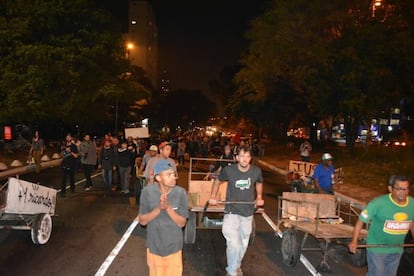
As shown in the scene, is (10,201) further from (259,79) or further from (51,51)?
(259,79)

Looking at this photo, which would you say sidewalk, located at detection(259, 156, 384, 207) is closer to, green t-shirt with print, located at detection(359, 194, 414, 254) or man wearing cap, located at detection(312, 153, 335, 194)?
man wearing cap, located at detection(312, 153, 335, 194)

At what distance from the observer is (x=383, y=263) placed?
5.09 metres

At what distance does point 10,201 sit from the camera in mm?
7727

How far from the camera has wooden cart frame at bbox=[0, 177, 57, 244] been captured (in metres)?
7.80

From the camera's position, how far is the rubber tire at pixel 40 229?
823cm

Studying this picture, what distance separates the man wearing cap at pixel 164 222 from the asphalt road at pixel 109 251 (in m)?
2.63

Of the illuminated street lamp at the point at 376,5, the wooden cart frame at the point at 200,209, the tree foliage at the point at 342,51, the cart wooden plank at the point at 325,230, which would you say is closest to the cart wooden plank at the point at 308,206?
the cart wooden plank at the point at 325,230

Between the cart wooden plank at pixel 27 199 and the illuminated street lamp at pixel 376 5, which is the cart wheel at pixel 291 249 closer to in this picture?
the cart wooden plank at pixel 27 199

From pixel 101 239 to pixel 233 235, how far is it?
11.8 feet

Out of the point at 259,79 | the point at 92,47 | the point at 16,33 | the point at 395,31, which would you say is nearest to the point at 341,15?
the point at 395,31

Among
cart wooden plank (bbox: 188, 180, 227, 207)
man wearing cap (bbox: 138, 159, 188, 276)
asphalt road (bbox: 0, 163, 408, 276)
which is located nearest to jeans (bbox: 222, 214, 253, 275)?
asphalt road (bbox: 0, 163, 408, 276)

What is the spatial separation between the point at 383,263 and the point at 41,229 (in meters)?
5.87

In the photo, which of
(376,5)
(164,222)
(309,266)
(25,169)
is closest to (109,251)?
(309,266)

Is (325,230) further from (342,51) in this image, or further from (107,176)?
(342,51)
